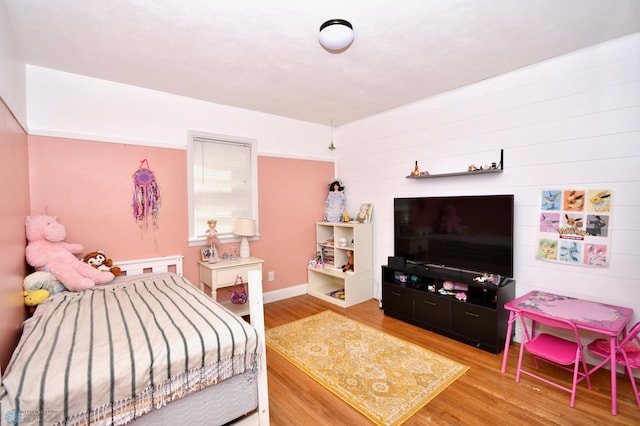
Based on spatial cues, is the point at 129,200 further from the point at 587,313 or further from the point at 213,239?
the point at 587,313

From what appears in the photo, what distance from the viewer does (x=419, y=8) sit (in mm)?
1883

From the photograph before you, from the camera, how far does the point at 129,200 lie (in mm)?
3027

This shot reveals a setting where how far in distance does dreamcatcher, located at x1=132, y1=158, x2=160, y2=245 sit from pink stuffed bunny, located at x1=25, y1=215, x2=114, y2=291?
67 centimetres

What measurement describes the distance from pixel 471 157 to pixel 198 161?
3.04 metres

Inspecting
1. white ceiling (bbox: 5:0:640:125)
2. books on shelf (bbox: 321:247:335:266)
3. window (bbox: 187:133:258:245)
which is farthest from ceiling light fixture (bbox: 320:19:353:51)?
books on shelf (bbox: 321:247:335:266)

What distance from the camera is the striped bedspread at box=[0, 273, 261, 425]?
1.12 m

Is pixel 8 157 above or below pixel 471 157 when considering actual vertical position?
below

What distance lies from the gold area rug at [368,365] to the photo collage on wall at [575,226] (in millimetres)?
1292

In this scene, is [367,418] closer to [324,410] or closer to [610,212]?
[324,410]

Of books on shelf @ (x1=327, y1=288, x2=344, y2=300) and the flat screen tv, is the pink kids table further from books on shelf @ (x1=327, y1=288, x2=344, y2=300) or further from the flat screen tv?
books on shelf @ (x1=327, y1=288, x2=344, y2=300)

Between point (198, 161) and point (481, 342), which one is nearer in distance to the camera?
point (481, 342)

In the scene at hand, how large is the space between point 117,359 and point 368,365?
1.84 m

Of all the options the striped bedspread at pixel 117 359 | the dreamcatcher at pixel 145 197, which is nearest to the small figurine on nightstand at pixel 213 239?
the dreamcatcher at pixel 145 197

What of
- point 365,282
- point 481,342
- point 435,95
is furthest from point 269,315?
point 435,95
